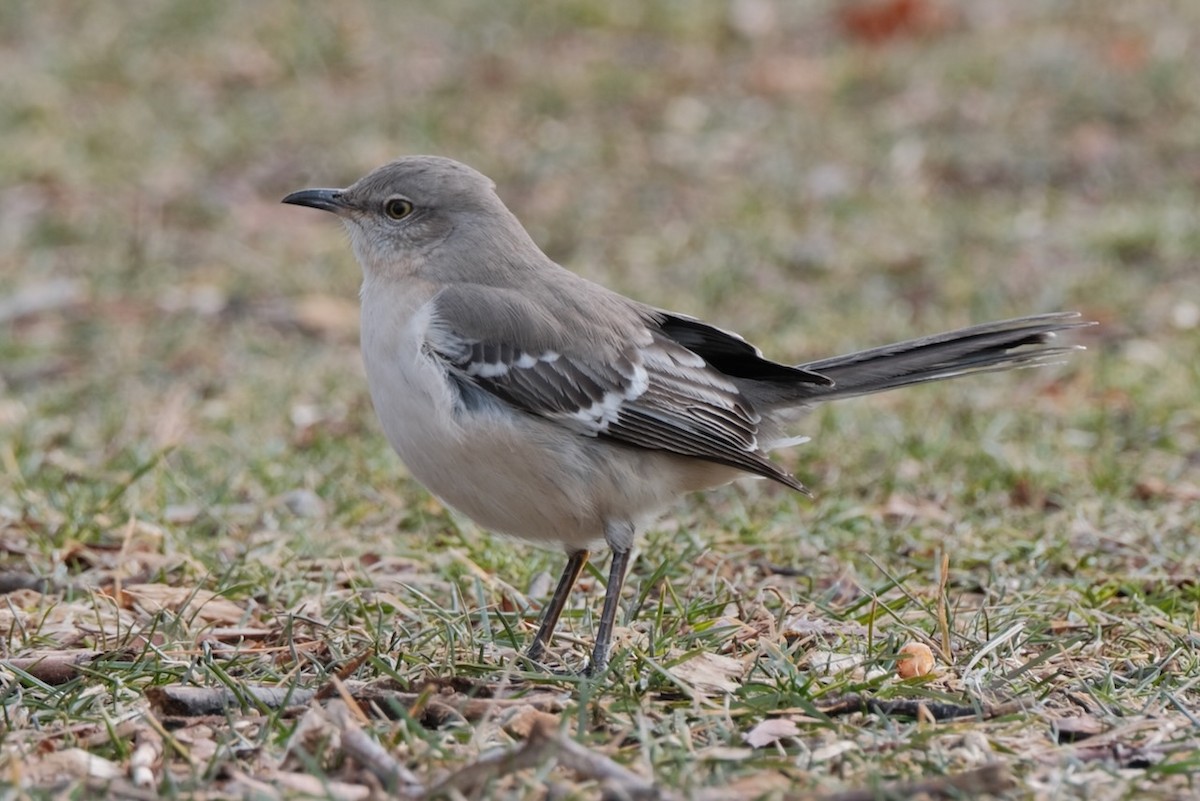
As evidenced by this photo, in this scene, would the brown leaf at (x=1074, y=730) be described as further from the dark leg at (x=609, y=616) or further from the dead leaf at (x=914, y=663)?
Result: the dark leg at (x=609, y=616)

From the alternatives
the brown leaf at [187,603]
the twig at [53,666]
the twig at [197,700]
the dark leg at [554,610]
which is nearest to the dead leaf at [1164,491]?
the dark leg at [554,610]

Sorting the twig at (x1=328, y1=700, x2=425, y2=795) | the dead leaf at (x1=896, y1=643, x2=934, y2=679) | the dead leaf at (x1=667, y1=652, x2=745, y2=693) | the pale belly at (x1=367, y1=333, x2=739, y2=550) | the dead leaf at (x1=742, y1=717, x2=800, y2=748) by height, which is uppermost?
the pale belly at (x1=367, y1=333, x2=739, y2=550)

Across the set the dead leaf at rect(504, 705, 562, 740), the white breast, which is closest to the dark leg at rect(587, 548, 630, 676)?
the white breast

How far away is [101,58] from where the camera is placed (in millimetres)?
12641

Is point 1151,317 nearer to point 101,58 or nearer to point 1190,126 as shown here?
point 1190,126

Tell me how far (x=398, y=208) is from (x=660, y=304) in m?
4.10

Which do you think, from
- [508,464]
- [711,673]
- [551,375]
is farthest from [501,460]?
[711,673]

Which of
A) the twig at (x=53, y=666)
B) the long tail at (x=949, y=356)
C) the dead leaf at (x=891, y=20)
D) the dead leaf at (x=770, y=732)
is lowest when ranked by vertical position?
the twig at (x=53, y=666)

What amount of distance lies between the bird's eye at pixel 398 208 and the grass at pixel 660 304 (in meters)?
1.19

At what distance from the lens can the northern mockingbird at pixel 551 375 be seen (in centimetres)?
462

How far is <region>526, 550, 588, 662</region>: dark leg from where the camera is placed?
4.55 metres

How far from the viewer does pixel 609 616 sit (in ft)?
14.7

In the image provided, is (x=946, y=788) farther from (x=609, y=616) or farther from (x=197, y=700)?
(x=197, y=700)

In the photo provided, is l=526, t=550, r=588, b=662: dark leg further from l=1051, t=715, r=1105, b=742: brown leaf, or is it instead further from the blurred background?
l=1051, t=715, r=1105, b=742: brown leaf
